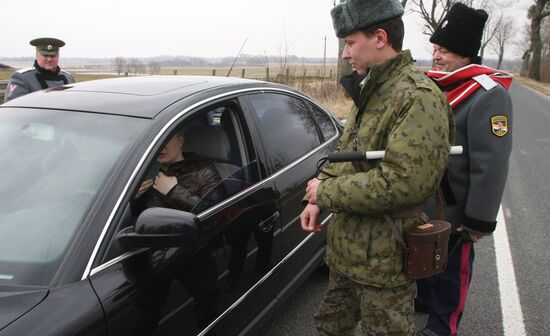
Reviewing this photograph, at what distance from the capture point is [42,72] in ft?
14.4

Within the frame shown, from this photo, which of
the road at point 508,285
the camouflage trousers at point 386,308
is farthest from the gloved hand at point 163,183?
the road at point 508,285

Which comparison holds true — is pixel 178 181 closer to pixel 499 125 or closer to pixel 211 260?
pixel 211 260

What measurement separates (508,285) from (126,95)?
3.12 meters

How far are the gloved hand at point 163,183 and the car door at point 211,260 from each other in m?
0.20

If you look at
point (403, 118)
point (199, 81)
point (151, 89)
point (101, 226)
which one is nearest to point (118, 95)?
point (151, 89)

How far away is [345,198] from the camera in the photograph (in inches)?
58.7

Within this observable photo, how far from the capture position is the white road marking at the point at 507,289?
2.72 metres

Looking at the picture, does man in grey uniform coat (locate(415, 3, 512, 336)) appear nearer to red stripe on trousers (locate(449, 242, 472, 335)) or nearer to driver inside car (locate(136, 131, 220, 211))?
red stripe on trousers (locate(449, 242, 472, 335))

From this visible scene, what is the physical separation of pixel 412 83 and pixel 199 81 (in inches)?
52.8

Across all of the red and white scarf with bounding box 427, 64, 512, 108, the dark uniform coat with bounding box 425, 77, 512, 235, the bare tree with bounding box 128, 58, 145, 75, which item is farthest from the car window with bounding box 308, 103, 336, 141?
the bare tree with bounding box 128, 58, 145, 75

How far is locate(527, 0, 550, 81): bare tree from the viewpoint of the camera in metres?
36.4

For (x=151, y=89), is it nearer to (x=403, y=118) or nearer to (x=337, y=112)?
(x=403, y=118)

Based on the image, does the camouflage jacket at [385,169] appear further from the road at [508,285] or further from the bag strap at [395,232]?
the road at [508,285]

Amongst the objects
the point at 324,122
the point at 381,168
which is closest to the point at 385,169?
the point at 381,168
